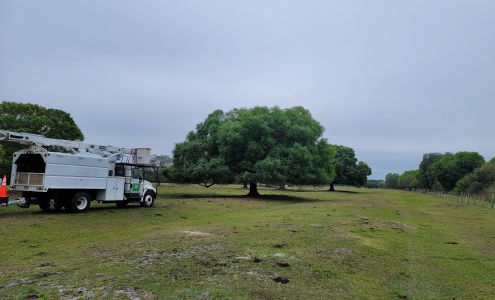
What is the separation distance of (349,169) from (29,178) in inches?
3135

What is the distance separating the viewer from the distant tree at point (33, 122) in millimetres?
38750

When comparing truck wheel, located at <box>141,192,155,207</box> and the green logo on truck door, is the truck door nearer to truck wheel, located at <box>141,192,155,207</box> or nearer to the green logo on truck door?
the green logo on truck door

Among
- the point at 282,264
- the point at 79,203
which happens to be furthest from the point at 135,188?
the point at 282,264

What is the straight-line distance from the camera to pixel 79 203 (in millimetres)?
19250

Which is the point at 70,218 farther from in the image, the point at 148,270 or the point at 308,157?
the point at 308,157

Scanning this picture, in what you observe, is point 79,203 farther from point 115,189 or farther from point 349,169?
point 349,169

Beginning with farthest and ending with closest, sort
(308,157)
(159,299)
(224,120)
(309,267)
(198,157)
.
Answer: (224,120), (198,157), (308,157), (309,267), (159,299)

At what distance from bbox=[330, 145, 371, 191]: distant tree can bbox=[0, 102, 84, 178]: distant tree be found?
60143 mm

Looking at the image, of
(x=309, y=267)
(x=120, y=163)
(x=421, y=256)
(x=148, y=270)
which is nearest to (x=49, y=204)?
(x=120, y=163)

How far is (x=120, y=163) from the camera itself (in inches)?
846

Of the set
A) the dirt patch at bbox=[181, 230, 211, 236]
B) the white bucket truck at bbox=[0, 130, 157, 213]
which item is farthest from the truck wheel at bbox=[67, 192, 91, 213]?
the dirt patch at bbox=[181, 230, 211, 236]

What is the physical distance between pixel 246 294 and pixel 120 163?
1708 cm

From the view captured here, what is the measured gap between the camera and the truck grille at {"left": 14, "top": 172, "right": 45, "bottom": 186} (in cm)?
1716

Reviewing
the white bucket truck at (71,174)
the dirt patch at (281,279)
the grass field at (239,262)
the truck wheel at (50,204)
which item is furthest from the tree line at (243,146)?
the dirt patch at (281,279)
